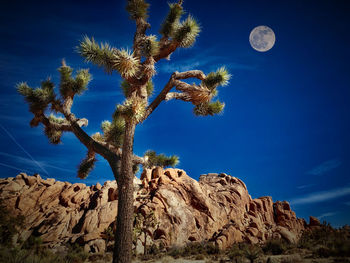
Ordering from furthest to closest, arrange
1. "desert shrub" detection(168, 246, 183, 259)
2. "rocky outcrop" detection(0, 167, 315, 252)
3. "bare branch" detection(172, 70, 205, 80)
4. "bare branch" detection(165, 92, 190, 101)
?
"rocky outcrop" detection(0, 167, 315, 252) → "desert shrub" detection(168, 246, 183, 259) → "bare branch" detection(172, 70, 205, 80) → "bare branch" detection(165, 92, 190, 101)

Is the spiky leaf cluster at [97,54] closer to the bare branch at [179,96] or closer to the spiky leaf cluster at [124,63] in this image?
the spiky leaf cluster at [124,63]

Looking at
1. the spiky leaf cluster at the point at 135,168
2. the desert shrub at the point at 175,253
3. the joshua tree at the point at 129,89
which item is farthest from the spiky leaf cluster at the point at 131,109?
the desert shrub at the point at 175,253

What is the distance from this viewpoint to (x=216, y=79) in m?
7.21

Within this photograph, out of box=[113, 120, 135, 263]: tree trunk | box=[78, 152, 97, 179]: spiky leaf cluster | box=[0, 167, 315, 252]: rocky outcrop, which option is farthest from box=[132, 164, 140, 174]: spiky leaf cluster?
box=[0, 167, 315, 252]: rocky outcrop

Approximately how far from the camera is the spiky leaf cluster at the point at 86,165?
785 cm

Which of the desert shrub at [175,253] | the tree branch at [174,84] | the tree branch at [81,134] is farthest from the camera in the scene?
the desert shrub at [175,253]

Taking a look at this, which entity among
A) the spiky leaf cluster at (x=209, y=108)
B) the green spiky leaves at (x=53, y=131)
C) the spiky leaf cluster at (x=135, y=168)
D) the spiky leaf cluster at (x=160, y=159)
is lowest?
the spiky leaf cluster at (x=135, y=168)

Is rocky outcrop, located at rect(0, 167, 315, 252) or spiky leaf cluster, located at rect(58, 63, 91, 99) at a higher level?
spiky leaf cluster, located at rect(58, 63, 91, 99)

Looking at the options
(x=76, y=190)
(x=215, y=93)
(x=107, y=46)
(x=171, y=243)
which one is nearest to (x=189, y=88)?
(x=215, y=93)

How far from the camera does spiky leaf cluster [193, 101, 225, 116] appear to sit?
25.2 feet

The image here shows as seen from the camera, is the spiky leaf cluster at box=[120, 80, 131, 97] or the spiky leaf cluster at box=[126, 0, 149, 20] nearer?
the spiky leaf cluster at box=[126, 0, 149, 20]

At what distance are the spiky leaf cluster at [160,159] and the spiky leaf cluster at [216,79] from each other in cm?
444

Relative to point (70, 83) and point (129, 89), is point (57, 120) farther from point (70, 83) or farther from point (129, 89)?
point (129, 89)

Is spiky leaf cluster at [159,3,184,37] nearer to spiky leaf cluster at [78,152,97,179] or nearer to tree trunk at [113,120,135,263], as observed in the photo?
tree trunk at [113,120,135,263]
